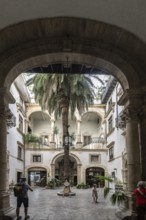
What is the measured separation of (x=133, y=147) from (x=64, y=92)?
1914 centimetres

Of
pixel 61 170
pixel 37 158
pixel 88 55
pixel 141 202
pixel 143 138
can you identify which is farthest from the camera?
pixel 61 170

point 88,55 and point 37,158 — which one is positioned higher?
point 88,55

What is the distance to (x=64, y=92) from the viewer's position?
3247 centimetres

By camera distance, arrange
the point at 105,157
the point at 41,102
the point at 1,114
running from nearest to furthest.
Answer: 1. the point at 1,114
2. the point at 41,102
3. the point at 105,157

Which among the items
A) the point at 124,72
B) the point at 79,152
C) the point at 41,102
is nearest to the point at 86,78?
the point at 41,102

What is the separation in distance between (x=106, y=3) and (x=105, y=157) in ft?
133

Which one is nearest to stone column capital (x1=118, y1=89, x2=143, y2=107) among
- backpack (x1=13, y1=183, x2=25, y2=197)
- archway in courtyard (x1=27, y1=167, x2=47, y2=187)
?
backpack (x1=13, y1=183, x2=25, y2=197)

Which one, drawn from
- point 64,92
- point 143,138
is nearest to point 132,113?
point 143,138

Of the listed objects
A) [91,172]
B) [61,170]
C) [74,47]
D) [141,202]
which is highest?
[74,47]

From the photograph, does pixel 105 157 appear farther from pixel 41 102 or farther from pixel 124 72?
pixel 124 72

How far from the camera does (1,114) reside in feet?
44.7

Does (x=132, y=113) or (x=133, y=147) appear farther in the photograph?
(x=132, y=113)

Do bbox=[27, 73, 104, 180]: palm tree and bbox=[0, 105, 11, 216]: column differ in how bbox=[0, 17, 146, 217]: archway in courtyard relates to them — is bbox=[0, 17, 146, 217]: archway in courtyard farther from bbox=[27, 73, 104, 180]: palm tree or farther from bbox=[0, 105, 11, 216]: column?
bbox=[27, 73, 104, 180]: palm tree

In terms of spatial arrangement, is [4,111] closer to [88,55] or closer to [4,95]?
[4,95]
